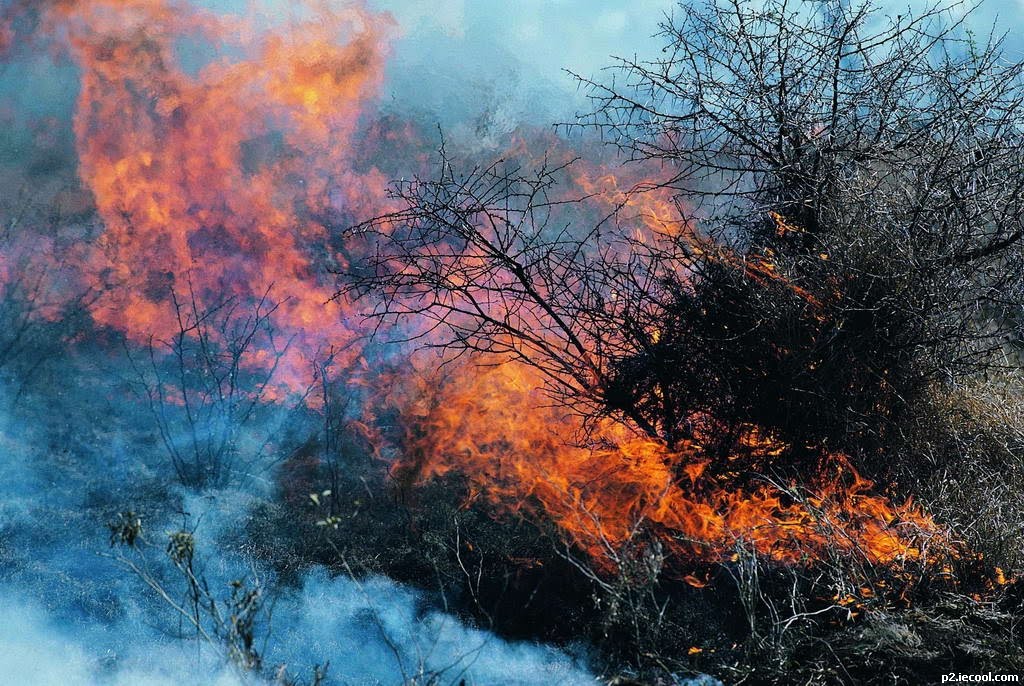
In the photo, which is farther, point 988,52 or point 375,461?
point 375,461

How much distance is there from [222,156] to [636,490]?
5411mm

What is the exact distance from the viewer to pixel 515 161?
939cm

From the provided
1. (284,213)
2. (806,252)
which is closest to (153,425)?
(284,213)

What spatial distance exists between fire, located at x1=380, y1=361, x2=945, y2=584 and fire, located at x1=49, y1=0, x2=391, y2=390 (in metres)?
2.00

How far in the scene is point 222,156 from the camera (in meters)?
8.04

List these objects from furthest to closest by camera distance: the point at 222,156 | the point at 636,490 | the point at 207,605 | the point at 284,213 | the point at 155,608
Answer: the point at 284,213 < the point at 222,156 < the point at 636,490 < the point at 155,608 < the point at 207,605

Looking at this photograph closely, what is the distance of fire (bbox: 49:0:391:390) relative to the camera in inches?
299

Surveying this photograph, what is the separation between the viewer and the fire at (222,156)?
7602 mm

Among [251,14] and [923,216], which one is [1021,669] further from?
[251,14]

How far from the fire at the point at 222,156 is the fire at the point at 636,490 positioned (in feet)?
6.55

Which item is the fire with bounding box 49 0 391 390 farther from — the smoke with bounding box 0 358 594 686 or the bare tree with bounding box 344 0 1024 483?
the bare tree with bounding box 344 0 1024 483

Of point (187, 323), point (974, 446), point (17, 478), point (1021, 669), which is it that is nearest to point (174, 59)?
point (187, 323)

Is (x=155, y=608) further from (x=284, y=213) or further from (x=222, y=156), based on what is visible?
(x=222, y=156)

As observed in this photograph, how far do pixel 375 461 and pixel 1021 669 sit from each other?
15.7 feet
